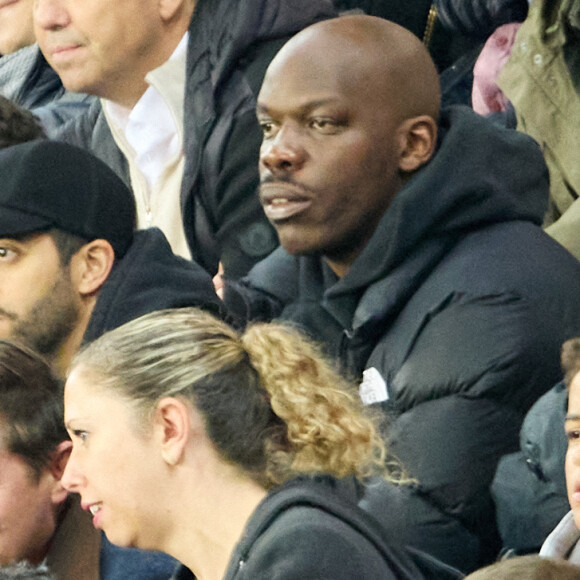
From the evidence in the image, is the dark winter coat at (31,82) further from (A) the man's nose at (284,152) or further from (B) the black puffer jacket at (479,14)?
(A) the man's nose at (284,152)

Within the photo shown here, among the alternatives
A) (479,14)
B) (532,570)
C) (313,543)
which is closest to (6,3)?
(479,14)

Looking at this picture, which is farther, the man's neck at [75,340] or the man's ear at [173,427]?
the man's neck at [75,340]

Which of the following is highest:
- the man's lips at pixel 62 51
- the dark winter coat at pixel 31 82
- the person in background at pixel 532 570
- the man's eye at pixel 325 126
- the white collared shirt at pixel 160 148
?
the person in background at pixel 532 570

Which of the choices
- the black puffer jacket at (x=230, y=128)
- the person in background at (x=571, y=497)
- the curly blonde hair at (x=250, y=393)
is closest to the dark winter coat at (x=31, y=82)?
the black puffer jacket at (x=230, y=128)

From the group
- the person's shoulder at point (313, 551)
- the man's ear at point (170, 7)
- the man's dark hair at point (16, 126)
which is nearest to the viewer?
the person's shoulder at point (313, 551)

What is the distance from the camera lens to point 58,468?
1.90 m

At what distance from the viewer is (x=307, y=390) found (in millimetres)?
1688

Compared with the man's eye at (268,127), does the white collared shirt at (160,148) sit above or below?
below

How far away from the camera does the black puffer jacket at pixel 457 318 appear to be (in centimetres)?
191

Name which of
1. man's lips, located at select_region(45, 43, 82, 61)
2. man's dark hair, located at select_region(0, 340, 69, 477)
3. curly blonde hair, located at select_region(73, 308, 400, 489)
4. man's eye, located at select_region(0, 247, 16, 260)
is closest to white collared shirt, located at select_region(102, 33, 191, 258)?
man's lips, located at select_region(45, 43, 82, 61)

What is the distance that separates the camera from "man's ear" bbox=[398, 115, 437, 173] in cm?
219

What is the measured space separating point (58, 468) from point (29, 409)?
9 centimetres

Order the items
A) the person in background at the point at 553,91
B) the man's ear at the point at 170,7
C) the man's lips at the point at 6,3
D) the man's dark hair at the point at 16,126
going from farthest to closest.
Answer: the man's lips at the point at 6,3
the man's ear at the point at 170,7
the man's dark hair at the point at 16,126
the person in background at the point at 553,91

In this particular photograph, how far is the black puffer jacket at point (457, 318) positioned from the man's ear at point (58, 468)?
1.41 ft
